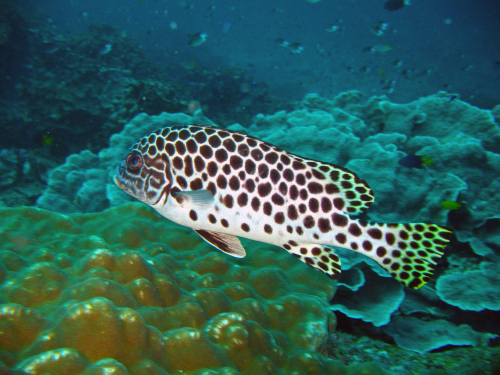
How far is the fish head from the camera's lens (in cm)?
300

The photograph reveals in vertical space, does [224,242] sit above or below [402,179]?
below

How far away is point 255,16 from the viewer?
97625 mm

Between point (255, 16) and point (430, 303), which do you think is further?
point (255, 16)

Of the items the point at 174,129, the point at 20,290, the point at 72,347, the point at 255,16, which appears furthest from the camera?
the point at 255,16

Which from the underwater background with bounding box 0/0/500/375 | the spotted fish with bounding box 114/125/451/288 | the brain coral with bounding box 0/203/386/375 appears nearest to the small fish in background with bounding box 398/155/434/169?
the underwater background with bounding box 0/0/500/375

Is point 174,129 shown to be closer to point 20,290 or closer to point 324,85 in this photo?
point 20,290

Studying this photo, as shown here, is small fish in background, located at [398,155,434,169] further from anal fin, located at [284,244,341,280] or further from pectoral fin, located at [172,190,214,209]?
pectoral fin, located at [172,190,214,209]

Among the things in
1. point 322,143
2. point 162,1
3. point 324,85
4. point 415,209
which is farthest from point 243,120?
point 162,1

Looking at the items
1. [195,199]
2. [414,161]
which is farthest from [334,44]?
[195,199]

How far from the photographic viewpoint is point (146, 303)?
238 cm

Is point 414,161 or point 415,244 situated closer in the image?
point 415,244

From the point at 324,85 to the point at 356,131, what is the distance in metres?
31.4

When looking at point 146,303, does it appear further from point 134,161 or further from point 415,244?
point 415,244

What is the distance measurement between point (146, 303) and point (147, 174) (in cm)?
134
